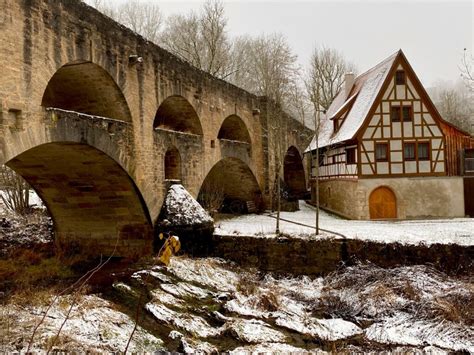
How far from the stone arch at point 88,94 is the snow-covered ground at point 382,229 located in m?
5.18

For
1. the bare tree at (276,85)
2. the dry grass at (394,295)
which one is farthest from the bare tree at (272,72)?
the dry grass at (394,295)

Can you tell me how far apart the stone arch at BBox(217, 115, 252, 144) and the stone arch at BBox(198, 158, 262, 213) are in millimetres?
1573

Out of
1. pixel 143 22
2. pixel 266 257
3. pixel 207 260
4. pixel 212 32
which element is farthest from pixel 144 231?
pixel 143 22

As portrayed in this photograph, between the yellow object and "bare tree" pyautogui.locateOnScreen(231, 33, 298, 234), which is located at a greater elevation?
"bare tree" pyautogui.locateOnScreen(231, 33, 298, 234)

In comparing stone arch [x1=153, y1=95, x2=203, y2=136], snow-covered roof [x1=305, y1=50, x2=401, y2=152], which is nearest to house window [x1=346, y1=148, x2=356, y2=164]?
snow-covered roof [x1=305, y1=50, x2=401, y2=152]

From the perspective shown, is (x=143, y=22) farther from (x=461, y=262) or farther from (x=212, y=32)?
(x=461, y=262)

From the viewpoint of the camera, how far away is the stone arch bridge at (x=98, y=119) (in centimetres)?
866

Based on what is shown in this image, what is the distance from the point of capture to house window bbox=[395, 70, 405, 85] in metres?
18.5

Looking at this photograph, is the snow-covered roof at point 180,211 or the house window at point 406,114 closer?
the snow-covered roof at point 180,211

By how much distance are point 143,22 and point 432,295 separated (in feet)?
98.0

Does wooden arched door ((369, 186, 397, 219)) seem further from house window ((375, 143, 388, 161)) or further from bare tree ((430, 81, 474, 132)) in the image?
bare tree ((430, 81, 474, 132))

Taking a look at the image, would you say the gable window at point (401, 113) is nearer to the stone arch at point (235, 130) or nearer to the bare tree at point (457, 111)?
the stone arch at point (235, 130)

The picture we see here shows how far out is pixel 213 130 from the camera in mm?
17656

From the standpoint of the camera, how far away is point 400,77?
18547mm
